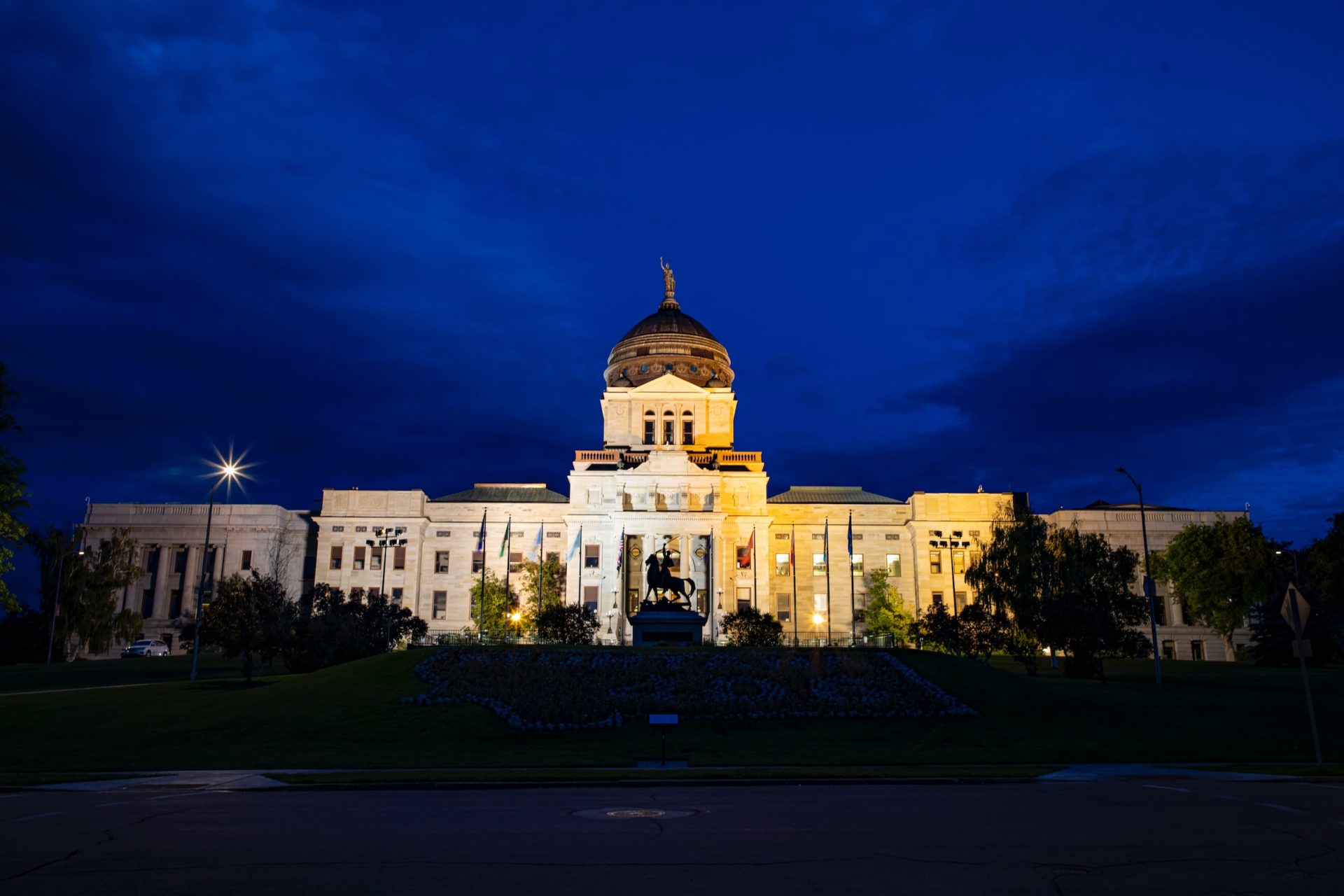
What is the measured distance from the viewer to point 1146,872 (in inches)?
400

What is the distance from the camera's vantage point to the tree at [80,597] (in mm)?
71562

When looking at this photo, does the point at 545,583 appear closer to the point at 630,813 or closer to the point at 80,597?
the point at 80,597

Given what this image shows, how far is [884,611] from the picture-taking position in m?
85.7

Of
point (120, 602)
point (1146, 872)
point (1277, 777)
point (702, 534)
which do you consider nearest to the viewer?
point (1146, 872)

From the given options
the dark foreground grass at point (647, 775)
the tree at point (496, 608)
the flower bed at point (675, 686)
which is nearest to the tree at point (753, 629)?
the flower bed at point (675, 686)

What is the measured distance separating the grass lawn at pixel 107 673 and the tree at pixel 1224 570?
7092 cm

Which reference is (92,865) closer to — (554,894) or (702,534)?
(554,894)

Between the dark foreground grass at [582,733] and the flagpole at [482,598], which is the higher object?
the flagpole at [482,598]

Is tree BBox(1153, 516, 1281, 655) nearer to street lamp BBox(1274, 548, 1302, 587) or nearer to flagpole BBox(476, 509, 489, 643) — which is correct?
street lamp BBox(1274, 548, 1302, 587)

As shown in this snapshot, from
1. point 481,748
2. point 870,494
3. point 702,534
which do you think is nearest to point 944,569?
point 870,494

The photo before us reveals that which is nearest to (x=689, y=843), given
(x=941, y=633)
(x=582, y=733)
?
(x=582, y=733)

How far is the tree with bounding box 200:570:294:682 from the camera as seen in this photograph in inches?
1780

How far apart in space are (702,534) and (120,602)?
199 ft

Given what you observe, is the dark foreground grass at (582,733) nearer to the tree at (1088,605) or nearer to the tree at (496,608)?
the tree at (1088,605)
